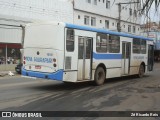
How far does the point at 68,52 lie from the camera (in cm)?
1388

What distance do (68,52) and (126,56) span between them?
20.1 feet

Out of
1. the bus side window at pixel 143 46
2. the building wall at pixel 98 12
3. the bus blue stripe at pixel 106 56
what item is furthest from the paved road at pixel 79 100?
the building wall at pixel 98 12

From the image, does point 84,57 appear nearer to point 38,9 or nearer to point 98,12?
point 38,9

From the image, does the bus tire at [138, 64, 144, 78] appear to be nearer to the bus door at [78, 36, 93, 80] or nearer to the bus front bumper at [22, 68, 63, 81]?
the bus door at [78, 36, 93, 80]

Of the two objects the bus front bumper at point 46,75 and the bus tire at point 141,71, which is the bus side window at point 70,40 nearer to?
the bus front bumper at point 46,75

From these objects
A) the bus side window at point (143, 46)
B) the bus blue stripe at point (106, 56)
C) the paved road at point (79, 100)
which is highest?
the bus side window at point (143, 46)

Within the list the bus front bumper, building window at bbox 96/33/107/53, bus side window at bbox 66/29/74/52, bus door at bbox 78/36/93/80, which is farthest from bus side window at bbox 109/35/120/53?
the bus front bumper

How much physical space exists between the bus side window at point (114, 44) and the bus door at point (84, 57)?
2.04 m

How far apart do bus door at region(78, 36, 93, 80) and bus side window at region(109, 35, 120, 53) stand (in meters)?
2.04

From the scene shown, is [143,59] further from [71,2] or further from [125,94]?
[71,2]

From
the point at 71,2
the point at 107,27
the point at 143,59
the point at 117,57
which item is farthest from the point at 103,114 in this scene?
the point at 107,27

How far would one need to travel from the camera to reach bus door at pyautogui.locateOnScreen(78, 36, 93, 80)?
48.2 ft

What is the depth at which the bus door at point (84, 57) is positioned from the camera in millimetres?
14695

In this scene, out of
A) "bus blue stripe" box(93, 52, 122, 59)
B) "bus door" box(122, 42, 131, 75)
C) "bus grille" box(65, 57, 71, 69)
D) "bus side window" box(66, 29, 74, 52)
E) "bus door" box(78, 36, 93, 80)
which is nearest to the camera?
"bus grille" box(65, 57, 71, 69)
